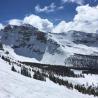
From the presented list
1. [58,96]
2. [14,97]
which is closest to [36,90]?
[58,96]

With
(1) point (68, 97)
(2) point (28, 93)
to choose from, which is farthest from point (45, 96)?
(1) point (68, 97)

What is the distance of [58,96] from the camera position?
4969cm

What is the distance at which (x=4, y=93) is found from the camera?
39844 millimetres

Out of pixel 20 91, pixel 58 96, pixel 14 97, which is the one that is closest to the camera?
pixel 14 97

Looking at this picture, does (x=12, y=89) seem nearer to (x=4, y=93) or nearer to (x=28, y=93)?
(x=28, y=93)

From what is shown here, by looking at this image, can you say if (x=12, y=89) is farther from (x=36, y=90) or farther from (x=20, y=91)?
(x=36, y=90)

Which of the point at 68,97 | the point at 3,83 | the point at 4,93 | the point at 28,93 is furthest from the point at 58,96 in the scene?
the point at 4,93

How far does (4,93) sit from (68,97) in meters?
15.3

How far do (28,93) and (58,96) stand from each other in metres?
6.43

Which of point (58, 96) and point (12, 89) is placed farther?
point (58, 96)

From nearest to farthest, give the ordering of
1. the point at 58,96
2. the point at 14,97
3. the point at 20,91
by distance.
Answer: the point at 14,97 → the point at 20,91 → the point at 58,96

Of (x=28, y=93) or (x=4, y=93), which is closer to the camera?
(x=4, y=93)

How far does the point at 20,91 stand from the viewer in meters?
45.4

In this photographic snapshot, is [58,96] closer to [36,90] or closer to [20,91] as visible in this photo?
[36,90]
